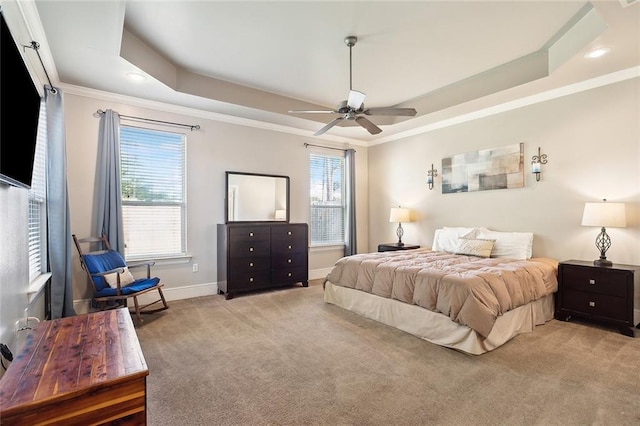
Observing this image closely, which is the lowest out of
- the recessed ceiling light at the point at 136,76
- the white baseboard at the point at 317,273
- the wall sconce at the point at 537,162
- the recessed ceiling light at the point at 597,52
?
the white baseboard at the point at 317,273

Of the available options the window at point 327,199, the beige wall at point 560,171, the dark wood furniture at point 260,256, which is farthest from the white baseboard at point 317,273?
the beige wall at point 560,171

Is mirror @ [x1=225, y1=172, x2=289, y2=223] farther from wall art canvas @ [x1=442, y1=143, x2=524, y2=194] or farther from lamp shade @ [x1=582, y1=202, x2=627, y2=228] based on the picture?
lamp shade @ [x1=582, y1=202, x2=627, y2=228]

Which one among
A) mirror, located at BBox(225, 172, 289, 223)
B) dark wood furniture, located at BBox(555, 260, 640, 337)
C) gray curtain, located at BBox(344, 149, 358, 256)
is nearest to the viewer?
dark wood furniture, located at BBox(555, 260, 640, 337)

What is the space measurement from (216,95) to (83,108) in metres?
1.54

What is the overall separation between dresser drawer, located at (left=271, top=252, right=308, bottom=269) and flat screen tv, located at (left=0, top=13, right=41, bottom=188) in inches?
129

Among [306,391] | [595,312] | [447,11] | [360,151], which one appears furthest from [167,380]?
[360,151]

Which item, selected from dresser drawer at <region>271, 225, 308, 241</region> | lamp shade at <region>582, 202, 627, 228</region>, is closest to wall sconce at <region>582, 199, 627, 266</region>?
lamp shade at <region>582, 202, 627, 228</region>

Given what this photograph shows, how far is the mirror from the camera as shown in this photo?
4.83 m

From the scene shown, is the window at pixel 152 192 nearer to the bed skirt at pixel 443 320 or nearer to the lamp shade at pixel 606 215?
the bed skirt at pixel 443 320

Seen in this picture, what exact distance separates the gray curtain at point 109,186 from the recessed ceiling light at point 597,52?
16.8ft

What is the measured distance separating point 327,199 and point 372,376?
158 inches

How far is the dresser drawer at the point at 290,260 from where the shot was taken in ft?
16.0

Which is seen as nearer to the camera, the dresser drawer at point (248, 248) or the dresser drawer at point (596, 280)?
the dresser drawer at point (596, 280)

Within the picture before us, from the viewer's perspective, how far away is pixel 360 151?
647 cm
